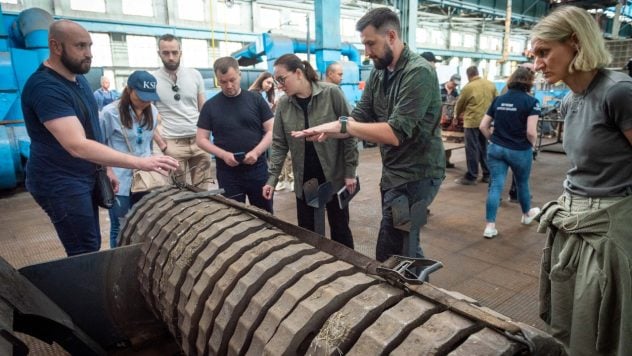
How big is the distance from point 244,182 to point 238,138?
360 mm

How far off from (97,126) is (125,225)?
0.66 metres

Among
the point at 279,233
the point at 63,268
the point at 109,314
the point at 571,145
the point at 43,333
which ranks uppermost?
the point at 571,145

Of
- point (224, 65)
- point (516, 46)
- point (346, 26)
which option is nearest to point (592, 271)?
point (224, 65)

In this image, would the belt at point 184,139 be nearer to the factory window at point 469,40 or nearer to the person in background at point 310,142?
the person in background at point 310,142

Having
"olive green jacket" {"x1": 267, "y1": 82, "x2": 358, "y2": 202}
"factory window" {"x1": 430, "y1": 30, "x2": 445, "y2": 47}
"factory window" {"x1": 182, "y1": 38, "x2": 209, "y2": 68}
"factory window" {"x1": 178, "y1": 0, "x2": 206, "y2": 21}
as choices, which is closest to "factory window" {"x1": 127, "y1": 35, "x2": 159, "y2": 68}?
"factory window" {"x1": 182, "y1": 38, "x2": 209, "y2": 68}

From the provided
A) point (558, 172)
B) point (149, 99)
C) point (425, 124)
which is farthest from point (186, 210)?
point (558, 172)

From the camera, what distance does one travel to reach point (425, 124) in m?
2.10

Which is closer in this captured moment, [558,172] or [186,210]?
[186,210]

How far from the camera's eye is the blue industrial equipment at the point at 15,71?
562cm

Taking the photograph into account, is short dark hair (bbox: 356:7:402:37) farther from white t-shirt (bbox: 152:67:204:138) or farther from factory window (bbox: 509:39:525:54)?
factory window (bbox: 509:39:525:54)

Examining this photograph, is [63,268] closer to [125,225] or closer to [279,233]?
[125,225]

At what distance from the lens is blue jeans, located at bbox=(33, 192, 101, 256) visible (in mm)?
2152

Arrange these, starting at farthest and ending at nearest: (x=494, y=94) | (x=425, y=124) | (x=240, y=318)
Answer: (x=494, y=94), (x=425, y=124), (x=240, y=318)

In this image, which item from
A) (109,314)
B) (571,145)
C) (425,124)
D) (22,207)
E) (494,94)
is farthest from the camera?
(494,94)
